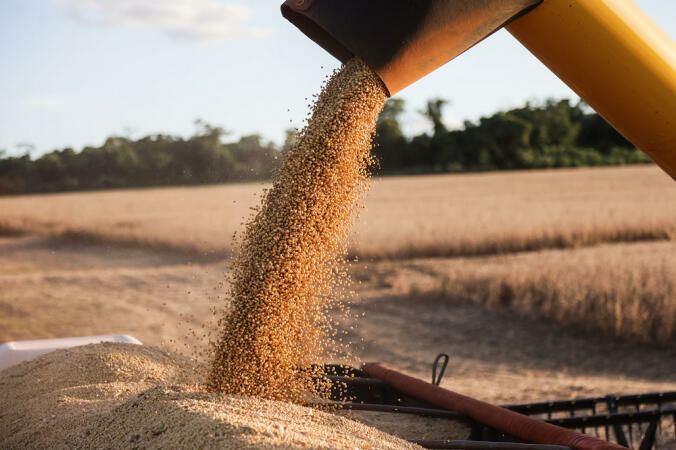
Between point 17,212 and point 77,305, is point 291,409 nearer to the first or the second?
point 77,305

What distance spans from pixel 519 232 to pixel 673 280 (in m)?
5.34

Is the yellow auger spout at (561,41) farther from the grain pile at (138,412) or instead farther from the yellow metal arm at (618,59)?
the grain pile at (138,412)

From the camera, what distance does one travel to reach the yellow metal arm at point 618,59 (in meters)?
1.53

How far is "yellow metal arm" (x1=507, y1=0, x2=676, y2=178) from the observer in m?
1.53

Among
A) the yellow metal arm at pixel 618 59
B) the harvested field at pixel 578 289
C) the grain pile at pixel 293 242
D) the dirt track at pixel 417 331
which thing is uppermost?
the yellow metal arm at pixel 618 59

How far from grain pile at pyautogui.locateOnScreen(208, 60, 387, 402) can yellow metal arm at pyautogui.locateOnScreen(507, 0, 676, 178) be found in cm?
51

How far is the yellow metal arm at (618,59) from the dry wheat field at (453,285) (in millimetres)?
829

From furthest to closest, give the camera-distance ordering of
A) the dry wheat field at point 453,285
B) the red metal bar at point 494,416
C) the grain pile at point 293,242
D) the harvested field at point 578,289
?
the harvested field at point 578,289, the dry wheat field at point 453,285, the grain pile at point 293,242, the red metal bar at point 494,416

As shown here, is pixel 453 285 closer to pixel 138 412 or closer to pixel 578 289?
pixel 578 289

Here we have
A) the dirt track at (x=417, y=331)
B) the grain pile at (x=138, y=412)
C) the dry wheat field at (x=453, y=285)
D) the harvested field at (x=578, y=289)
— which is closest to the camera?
the grain pile at (x=138, y=412)

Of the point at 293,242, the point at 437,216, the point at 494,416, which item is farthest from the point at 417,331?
the point at 437,216

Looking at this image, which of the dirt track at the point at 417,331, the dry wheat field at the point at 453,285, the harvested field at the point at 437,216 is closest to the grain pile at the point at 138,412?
the dry wheat field at the point at 453,285

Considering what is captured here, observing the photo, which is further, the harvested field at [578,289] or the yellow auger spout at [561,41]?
the harvested field at [578,289]

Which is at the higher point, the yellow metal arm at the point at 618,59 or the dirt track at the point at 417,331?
the yellow metal arm at the point at 618,59
